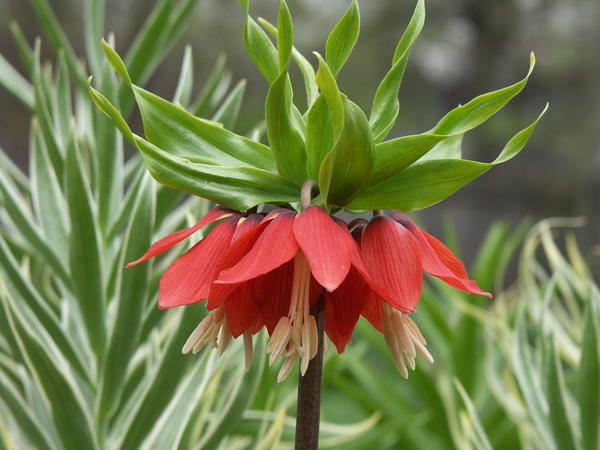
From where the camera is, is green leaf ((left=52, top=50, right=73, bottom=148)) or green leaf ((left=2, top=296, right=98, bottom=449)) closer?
green leaf ((left=2, top=296, right=98, bottom=449))

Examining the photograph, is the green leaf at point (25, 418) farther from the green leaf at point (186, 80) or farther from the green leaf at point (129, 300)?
the green leaf at point (186, 80)

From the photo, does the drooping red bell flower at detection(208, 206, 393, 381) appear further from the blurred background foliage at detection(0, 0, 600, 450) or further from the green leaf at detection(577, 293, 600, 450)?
the green leaf at detection(577, 293, 600, 450)

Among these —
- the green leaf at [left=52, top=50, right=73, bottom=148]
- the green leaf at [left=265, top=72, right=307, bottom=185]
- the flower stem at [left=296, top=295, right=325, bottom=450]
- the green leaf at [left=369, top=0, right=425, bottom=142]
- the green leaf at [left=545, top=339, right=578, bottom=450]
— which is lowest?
the flower stem at [left=296, top=295, right=325, bottom=450]

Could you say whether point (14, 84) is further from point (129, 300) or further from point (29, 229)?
point (129, 300)

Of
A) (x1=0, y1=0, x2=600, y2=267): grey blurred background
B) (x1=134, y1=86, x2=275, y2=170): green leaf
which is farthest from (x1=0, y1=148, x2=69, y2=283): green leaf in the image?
(x1=0, y1=0, x2=600, y2=267): grey blurred background

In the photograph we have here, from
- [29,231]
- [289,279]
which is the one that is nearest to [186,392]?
[29,231]

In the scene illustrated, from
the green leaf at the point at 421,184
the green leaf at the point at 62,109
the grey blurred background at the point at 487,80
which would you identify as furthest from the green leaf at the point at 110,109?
the grey blurred background at the point at 487,80

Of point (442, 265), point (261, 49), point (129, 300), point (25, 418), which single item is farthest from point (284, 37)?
point (25, 418)
